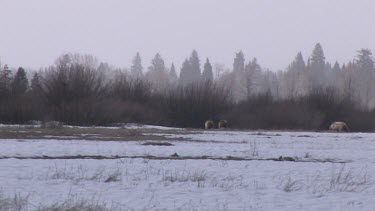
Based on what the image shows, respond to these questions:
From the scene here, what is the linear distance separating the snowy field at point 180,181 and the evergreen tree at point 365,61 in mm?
102312

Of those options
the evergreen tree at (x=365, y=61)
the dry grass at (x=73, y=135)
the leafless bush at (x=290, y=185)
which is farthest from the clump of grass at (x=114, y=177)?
the evergreen tree at (x=365, y=61)

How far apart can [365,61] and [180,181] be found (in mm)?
113172

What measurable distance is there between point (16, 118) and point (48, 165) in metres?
33.9

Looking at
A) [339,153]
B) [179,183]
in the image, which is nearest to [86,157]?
[179,183]

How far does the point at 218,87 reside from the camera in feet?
207

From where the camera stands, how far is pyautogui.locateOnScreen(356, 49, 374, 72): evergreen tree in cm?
11700

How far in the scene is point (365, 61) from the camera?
391ft

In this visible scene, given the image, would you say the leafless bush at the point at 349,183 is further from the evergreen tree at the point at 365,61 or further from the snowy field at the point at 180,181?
the evergreen tree at the point at 365,61

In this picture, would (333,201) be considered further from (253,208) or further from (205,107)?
(205,107)

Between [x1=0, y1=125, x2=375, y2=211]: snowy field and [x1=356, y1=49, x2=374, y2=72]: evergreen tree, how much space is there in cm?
10231

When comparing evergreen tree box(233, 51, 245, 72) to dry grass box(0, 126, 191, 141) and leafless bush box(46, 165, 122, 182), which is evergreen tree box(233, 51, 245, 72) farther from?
leafless bush box(46, 165, 122, 182)

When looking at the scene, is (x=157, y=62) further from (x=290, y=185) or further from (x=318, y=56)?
(x=290, y=185)

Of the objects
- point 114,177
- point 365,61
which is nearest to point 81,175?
point 114,177

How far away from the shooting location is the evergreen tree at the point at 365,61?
384 ft
